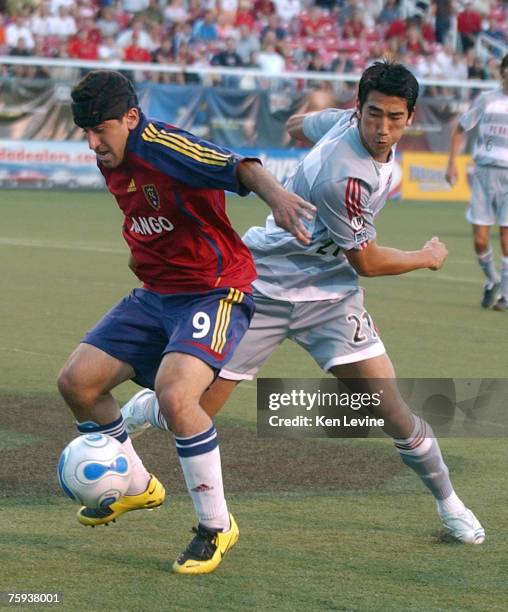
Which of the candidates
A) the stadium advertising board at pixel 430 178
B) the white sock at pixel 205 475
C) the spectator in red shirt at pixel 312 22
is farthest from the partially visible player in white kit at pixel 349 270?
the spectator in red shirt at pixel 312 22

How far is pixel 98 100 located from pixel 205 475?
1.58 metres

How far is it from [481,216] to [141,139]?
8.39 m

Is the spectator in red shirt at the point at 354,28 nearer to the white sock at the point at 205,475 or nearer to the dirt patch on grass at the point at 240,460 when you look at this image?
the dirt patch on grass at the point at 240,460

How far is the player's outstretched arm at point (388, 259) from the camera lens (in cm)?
589

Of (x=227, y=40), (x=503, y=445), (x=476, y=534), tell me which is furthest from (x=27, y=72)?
(x=476, y=534)

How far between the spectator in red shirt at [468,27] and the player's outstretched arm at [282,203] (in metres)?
27.3

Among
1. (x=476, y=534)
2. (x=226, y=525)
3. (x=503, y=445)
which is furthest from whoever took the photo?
(x=503, y=445)

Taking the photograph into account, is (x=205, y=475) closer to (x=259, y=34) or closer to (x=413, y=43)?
(x=259, y=34)

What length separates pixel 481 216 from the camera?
43.9ft

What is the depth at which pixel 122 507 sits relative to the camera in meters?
5.71

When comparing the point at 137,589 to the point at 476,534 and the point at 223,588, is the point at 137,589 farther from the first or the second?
the point at 476,534

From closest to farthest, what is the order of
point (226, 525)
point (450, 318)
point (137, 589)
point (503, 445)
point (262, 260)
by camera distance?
point (137, 589)
point (226, 525)
point (262, 260)
point (503, 445)
point (450, 318)

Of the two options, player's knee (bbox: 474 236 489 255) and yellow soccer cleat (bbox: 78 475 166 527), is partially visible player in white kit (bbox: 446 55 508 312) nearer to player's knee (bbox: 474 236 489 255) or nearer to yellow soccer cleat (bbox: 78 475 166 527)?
player's knee (bbox: 474 236 489 255)

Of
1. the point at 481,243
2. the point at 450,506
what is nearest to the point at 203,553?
the point at 450,506
